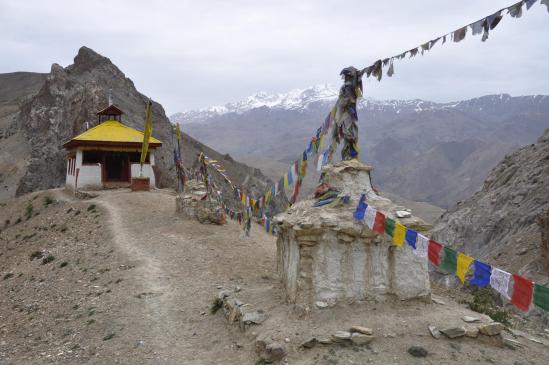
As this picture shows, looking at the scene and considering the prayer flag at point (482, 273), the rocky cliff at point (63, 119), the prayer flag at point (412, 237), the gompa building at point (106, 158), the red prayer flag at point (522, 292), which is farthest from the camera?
the rocky cliff at point (63, 119)

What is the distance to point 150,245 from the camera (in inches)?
761

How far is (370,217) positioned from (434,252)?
76.7 inches

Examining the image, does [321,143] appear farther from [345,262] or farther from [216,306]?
[216,306]

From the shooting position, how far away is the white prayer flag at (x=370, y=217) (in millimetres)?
10020

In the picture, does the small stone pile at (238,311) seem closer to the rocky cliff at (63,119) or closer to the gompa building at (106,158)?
the gompa building at (106,158)

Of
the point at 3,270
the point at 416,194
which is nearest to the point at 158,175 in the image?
the point at 3,270

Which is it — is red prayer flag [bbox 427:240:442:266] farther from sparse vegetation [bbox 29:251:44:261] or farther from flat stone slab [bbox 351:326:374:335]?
sparse vegetation [bbox 29:251:44:261]

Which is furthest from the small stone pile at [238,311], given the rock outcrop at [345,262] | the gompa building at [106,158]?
the gompa building at [106,158]

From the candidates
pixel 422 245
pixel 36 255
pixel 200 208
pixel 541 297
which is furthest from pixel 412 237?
pixel 36 255

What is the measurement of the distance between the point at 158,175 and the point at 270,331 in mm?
34961

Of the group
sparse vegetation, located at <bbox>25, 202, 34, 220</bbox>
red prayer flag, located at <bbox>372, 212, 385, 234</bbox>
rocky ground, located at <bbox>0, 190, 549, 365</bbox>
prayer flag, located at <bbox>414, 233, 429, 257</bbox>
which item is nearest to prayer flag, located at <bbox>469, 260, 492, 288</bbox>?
prayer flag, located at <bbox>414, 233, 429, 257</bbox>

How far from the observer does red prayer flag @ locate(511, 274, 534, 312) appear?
21.9ft

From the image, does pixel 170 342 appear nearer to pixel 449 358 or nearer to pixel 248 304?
pixel 248 304

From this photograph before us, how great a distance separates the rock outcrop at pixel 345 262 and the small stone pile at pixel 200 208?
1228cm
